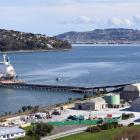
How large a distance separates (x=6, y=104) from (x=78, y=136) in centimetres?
1721

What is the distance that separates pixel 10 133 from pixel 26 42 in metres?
105

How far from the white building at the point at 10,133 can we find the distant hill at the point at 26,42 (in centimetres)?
10029

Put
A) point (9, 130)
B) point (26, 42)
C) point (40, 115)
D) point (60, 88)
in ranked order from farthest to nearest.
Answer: point (26, 42) < point (60, 88) < point (40, 115) < point (9, 130)

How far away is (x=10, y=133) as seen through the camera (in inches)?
997

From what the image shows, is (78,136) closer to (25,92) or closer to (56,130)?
(56,130)

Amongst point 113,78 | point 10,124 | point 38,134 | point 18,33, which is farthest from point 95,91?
point 18,33

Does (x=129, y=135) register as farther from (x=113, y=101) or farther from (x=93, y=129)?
(x=113, y=101)

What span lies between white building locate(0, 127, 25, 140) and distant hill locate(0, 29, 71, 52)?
10029cm

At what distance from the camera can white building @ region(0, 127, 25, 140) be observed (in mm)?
25219

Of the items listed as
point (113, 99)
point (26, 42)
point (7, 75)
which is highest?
point (26, 42)

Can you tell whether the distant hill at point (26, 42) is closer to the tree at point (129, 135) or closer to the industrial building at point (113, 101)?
the industrial building at point (113, 101)

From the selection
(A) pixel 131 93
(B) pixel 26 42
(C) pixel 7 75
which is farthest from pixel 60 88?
(B) pixel 26 42

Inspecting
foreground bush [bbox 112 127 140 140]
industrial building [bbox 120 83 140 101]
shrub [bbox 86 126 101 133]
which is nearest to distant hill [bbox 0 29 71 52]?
industrial building [bbox 120 83 140 101]

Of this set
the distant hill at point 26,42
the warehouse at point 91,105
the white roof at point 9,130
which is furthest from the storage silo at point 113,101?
the distant hill at point 26,42
